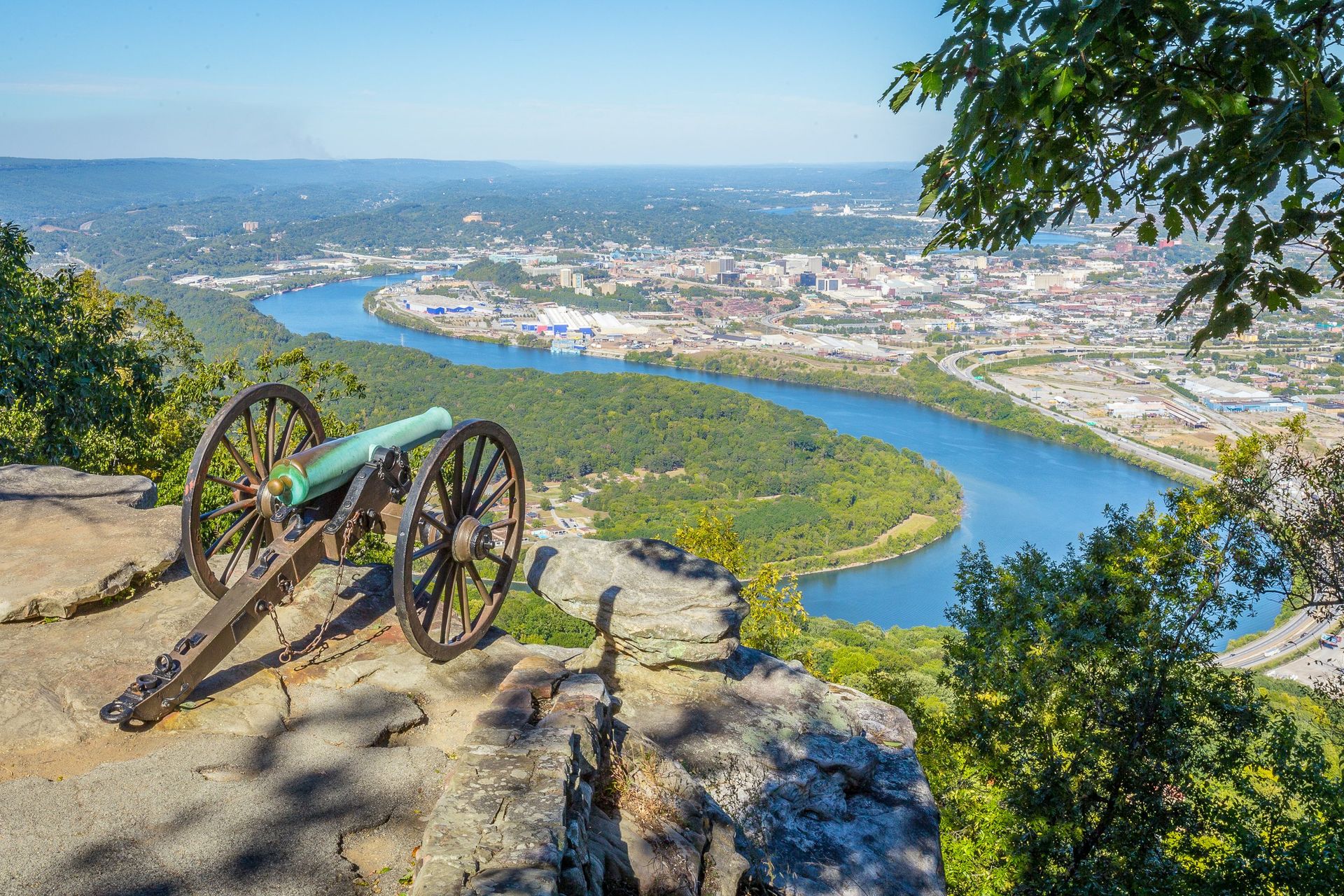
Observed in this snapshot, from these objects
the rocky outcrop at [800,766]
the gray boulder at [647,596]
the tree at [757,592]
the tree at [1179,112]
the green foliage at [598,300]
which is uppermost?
the tree at [1179,112]

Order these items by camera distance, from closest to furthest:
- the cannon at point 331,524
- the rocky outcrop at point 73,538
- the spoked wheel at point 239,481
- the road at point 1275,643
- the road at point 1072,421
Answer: the cannon at point 331,524 → the spoked wheel at point 239,481 → the rocky outcrop at point 73,538 → the road at point 1275,643 → the road at point 1072,421

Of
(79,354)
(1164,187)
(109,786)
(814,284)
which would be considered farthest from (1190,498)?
(814,284)

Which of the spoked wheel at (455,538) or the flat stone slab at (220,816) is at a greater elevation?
the spoked wheel at (455,538)

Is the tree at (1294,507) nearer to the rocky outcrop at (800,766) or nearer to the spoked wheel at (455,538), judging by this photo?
the rocky outcrop at (800,766)

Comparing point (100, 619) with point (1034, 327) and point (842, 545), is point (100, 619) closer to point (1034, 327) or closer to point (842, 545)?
point (842, 545)

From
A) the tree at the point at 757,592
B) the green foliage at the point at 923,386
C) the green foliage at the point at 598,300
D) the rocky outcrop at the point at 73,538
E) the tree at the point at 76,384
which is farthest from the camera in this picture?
the green foliage at the point at 598,300

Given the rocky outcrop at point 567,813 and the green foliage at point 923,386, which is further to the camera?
the green foliage at point 923,386

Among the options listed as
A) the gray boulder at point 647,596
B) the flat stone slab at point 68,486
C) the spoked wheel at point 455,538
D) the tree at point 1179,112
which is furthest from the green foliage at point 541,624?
the tree at point 1179,112
